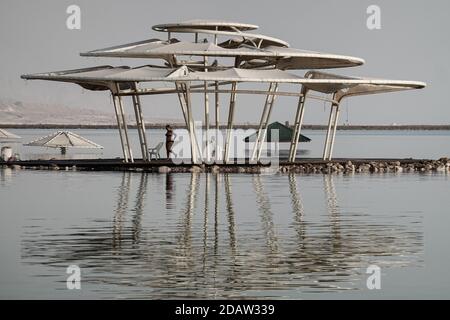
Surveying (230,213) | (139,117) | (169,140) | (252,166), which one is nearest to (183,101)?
(139,117)

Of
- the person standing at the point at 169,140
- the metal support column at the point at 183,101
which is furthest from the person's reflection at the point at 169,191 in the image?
the person standing at the point at 169,140

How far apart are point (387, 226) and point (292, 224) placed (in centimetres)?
222

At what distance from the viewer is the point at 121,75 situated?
43500 mm

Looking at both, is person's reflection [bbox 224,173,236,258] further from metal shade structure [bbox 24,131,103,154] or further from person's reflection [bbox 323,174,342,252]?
metal shade structure [bbox 24,131,103,154]

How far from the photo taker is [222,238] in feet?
88.1

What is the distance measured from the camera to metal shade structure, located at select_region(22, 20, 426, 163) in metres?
43.1

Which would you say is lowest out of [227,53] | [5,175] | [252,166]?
[5,175]

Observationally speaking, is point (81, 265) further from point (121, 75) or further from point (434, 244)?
point (121, 75)

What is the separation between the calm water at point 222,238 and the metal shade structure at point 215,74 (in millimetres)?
3589

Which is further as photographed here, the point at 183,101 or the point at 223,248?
the point at 183,101

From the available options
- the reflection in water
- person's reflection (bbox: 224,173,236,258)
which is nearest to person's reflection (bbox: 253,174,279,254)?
the reflection in water

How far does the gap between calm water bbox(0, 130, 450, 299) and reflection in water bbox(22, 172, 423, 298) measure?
0.03 meters

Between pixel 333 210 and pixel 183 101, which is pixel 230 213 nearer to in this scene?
pixel 333 210

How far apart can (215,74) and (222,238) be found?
54.7ft
